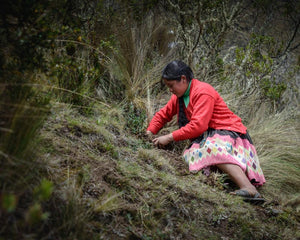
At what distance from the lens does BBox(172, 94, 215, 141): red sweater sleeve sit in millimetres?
2920

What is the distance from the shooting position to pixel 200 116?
291cm

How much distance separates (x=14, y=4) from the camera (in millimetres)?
1472

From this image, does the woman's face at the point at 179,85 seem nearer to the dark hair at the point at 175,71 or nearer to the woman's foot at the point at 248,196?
the dark hair at the point at 175,71

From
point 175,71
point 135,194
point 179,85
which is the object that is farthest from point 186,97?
point 135,194

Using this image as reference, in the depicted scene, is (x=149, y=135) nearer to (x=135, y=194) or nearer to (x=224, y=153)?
(x=224, y=153)

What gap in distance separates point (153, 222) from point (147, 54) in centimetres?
319

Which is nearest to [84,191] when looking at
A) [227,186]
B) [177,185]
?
[177,185]

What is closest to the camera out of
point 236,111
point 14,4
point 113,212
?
point 14,4

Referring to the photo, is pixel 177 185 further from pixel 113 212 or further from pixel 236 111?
pixel 236 111

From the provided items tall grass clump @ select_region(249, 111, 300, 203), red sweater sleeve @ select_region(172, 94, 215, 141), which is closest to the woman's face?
red sweater sleeve @ select_region(172, 94, 215, 141)

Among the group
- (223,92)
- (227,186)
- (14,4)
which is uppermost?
(14,4)

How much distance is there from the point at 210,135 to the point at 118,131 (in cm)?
102

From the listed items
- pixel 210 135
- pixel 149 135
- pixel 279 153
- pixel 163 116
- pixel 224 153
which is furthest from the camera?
pixel 279 153

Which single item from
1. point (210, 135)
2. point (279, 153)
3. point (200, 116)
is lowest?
point (279, 153)
